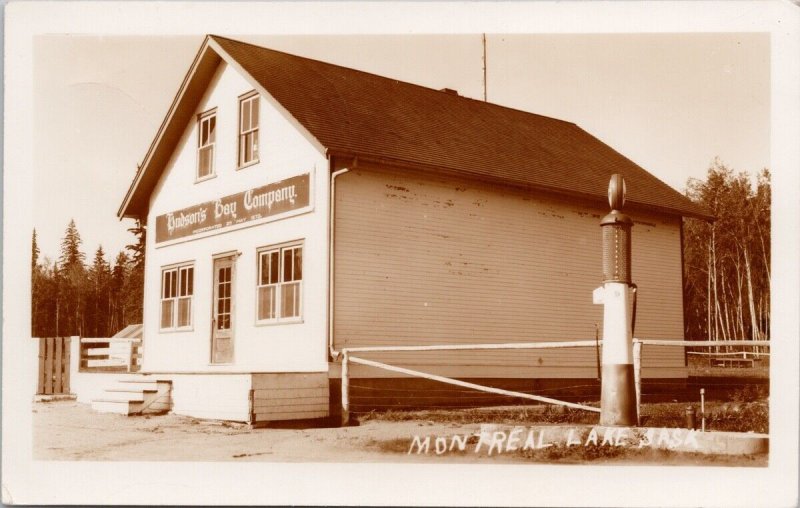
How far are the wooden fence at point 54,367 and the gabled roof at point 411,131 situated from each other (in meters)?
3.07

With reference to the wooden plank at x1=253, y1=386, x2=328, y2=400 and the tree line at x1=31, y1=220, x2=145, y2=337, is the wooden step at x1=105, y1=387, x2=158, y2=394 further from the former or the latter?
the wooden plank at x1=253, y1=386, x2=328, y2=400

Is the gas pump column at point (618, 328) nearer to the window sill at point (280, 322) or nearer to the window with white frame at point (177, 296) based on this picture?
the window sill at point (280, 322)

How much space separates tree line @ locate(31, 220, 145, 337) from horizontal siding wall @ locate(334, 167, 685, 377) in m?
4.09

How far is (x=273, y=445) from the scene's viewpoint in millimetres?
11312

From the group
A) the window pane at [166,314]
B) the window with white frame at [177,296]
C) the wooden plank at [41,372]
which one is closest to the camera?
the window with white frame at [177,296]

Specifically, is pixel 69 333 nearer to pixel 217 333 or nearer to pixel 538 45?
pixel 217 333

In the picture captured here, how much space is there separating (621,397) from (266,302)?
7.68 metres

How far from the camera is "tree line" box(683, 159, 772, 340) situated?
52.3ft

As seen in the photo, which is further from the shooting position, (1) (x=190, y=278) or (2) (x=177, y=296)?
(2) (x=177, y=296)

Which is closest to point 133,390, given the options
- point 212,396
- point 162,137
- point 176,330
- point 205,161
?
point 212,396

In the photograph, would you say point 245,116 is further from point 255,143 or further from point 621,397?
point 621,397

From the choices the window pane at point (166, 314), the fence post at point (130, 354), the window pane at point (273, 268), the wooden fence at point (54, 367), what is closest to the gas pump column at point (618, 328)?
the window pane at point (273, 268)

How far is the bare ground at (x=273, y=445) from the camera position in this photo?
31.8 ft

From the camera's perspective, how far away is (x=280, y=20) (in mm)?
10500
